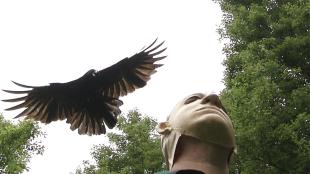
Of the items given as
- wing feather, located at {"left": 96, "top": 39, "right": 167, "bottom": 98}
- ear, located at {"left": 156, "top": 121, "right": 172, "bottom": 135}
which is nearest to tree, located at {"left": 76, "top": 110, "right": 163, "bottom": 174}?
wing feather, located at {"left": 96, "top": 39, "right": 167, "bottom": 98}

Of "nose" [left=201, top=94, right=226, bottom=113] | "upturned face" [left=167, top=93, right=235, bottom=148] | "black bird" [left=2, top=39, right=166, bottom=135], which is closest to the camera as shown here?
"upturned face" [left=167, top=93, right=235, bottom=148]

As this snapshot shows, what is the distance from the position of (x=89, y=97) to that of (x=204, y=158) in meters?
3.98

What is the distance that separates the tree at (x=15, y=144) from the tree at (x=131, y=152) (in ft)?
5.72

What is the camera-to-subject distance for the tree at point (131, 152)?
12562 mm

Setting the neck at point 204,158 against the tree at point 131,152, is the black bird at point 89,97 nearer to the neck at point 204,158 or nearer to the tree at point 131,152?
the neck at point 204,158

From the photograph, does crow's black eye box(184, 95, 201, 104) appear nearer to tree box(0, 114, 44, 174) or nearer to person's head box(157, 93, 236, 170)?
person's head box(157, 93, 236, 170)

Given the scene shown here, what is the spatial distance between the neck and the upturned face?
1.4 inches

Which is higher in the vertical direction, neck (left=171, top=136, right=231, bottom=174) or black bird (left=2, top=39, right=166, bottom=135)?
black bird (left=2, top=39, right=166, bottom=135)

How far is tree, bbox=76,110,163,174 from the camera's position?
41.2 feet

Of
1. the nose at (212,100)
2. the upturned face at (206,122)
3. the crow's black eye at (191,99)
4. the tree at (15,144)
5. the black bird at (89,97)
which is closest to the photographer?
the upturned face at (206,122)

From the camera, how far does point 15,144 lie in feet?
40.6

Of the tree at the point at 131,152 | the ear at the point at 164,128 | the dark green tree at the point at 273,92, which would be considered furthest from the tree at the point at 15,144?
the ear at the point at 164,128

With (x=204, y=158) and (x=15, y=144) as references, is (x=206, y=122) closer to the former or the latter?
(x=204, y=158)

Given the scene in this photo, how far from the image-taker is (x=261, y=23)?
11.1 metres
